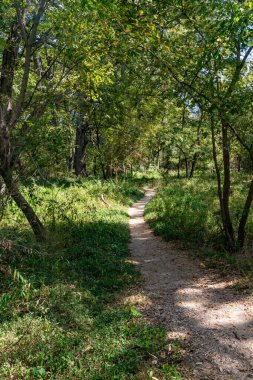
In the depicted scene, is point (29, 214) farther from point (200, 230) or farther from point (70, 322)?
point (200, 230)

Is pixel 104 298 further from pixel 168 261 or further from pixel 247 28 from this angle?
pixel 247 28

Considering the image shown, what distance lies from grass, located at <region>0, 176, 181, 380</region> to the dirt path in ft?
1.21

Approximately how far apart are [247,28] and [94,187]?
11.5m

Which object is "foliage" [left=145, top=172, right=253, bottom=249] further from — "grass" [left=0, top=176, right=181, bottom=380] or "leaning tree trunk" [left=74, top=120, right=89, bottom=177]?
"leaning tree trunk" [left=74, top=120, right=89, bottom=177]

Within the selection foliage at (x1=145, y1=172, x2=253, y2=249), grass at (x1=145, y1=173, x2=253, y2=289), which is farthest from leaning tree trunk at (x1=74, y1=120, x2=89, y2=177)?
foliage at (x1=145, y1=172, x2=253, y2=249)

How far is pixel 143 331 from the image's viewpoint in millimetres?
4391

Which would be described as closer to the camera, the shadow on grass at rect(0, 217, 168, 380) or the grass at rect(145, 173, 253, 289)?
the shadow on grass at rect(0, 217, 168, 380)

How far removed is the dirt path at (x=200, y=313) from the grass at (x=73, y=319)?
1.21 feet

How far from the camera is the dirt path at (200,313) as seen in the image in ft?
12.6

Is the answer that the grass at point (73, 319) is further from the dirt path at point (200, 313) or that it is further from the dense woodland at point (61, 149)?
the dirt path at point (200, 313)

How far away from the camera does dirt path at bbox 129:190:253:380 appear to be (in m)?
3.84

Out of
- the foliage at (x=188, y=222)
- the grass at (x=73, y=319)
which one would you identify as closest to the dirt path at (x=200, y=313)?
the grass at (x=73, y=319)

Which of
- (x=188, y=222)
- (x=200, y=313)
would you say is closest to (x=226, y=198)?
(x=188, y=222)

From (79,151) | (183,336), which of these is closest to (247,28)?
(183,336)
